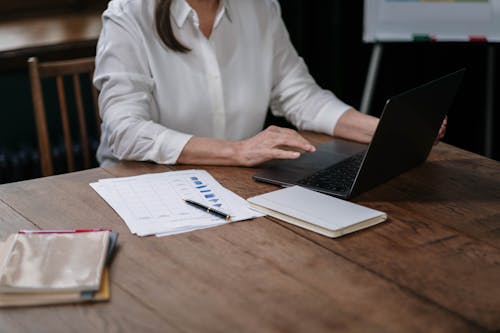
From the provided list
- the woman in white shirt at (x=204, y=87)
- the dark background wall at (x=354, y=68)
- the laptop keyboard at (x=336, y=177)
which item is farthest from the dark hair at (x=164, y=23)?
the dark background wall at (x=354, y=68)

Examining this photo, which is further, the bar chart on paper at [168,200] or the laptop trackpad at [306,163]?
the laptop trackpad at [306,163]

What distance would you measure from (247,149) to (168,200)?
272 mm

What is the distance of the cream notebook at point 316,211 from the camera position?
1.29 meters

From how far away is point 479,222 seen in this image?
135cm

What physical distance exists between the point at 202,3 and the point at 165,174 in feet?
1.94

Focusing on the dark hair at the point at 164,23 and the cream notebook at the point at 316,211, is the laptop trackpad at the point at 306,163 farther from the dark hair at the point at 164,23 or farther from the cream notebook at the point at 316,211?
the dark hair at the point at 164,23

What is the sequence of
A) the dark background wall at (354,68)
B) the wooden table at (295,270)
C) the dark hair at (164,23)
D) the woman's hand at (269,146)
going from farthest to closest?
1. the dark background wall at (354,68)
2. the dark hair at (164,23)
3. the woman's hand at (269,146)
4. the wooden table at (295,270)

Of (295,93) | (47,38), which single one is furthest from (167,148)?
(47,38)

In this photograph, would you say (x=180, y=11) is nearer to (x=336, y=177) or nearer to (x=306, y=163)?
(x=306, y=163)

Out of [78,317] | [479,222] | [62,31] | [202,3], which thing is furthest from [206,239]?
[62,31]

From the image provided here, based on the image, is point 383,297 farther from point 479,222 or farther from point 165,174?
point 165,174

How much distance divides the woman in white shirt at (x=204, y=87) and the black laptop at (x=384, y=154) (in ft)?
0.17

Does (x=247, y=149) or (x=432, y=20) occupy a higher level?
(x=432, y=20)

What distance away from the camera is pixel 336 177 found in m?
1.53
